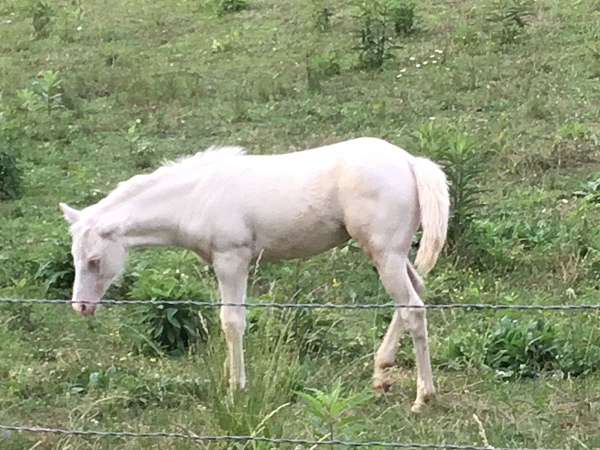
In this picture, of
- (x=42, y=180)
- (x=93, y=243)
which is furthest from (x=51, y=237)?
(x=93, y=243)

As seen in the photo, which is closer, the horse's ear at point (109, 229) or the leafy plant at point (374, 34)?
the horse's ear at point (109, 229)

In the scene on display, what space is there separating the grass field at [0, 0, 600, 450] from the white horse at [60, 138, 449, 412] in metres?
0.37

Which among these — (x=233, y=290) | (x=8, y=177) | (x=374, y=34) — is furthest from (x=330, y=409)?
(x=374, y=34)

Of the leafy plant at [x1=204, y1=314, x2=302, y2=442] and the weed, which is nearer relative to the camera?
the leafy plant at [x1=204, y1=314, x2=302, y2=442]

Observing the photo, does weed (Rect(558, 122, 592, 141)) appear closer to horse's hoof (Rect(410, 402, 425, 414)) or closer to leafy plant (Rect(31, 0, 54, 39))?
horse's hoof (Rect(410, 402, 425, 414))

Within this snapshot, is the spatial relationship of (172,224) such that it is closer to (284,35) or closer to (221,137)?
(221,137)

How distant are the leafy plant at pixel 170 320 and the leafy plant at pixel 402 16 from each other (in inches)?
319

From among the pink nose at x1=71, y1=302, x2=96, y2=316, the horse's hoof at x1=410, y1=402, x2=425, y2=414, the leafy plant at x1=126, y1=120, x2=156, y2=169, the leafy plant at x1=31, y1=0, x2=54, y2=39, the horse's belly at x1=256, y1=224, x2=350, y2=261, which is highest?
the horse's belly at x1=256, y1=224, x2=350, y2=261

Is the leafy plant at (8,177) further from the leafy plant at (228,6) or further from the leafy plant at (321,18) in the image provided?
the leafy plant at (228,6)

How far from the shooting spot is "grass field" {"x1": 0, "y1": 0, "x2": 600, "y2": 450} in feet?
20.4

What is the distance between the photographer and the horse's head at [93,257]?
22.3ft

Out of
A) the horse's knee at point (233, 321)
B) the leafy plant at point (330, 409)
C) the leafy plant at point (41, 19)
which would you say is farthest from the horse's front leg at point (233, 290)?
the leafy plant at point (41, 19)

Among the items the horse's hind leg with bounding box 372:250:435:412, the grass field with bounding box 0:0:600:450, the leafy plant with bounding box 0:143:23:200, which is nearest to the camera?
the grass field with bounding box 0:0:600:450

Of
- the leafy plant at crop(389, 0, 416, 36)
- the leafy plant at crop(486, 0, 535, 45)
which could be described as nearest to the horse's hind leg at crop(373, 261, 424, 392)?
the leafy plant at crop(486, 0, 535, 45)
